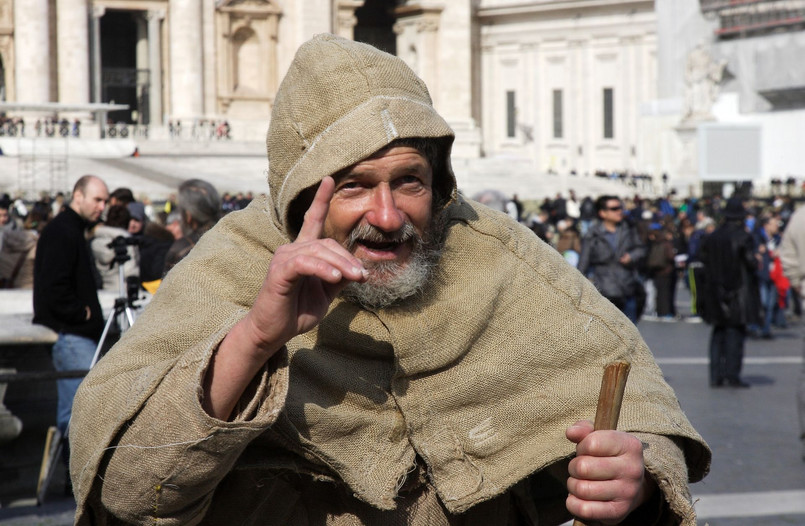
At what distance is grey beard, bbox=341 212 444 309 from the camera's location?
190cm

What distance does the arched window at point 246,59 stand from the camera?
4231 centimetres

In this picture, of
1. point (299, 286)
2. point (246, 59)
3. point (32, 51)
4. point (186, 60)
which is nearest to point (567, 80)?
point (246, 59)

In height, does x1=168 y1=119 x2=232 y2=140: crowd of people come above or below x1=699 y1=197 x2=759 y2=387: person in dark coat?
above

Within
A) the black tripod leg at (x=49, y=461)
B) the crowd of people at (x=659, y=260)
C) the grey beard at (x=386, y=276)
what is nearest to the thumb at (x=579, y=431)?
the grey beard at (x=386, y=276)

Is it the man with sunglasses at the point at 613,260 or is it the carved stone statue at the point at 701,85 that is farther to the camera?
the carved stone statue at the point at 701,85

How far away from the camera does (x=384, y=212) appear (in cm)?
186

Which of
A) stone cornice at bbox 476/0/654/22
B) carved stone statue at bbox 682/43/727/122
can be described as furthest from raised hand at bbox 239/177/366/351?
stone cornice at bbox 476/0/654/22

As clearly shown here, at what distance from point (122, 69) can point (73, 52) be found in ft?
11.7

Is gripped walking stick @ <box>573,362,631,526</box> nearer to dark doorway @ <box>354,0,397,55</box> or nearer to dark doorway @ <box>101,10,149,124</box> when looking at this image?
dark doorway @ <box>101,10,149,124</box>

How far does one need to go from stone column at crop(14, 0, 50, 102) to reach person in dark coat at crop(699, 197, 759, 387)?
2963 cm

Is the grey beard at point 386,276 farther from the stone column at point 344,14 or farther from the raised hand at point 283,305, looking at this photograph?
the stone column at point 344,14

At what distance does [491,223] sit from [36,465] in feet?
13.8

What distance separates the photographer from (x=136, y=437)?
1.67 metres

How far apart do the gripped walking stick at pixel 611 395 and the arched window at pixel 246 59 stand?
4117cm
